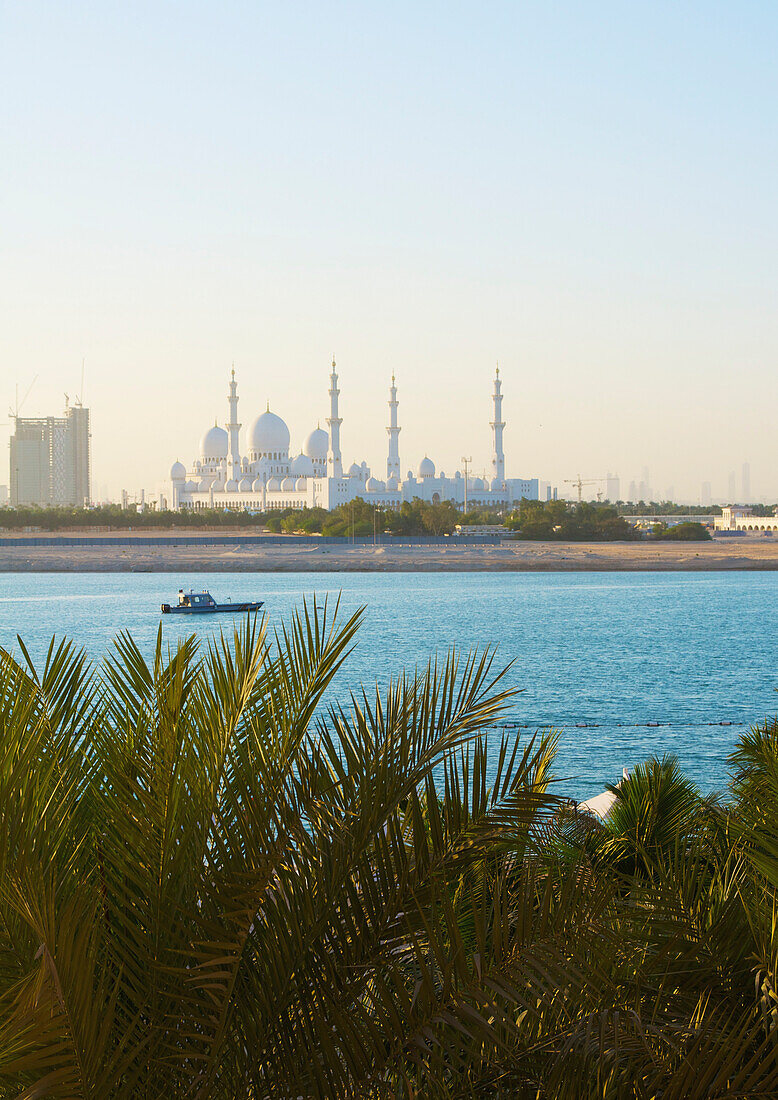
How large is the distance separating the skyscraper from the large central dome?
60.7 metres

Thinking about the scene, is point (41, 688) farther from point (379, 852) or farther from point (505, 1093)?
point (505, 1093)

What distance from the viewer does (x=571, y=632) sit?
39.2 m

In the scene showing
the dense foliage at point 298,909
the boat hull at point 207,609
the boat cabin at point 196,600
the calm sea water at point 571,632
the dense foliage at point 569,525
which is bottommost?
the calm sea water at point 571,632

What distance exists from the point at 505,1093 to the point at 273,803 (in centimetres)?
89

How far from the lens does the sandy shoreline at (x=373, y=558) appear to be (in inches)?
2547

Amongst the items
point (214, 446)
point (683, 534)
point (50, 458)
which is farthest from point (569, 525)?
point (50, 458)

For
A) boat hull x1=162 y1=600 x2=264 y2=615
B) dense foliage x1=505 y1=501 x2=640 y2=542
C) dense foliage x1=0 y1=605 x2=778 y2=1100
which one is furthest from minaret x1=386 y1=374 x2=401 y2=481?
dense foliage x1=0 y1=605 x2=778 y2=1100

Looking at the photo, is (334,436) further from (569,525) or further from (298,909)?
(298,909)

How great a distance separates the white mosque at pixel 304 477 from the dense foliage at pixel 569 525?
13.7 metres

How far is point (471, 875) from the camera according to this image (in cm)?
377

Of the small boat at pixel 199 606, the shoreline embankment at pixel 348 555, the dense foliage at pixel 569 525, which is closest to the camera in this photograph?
the small boat at pixel 199 606

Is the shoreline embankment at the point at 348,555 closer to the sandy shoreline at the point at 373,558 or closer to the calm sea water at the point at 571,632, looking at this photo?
the sandy shoreline at the point at 373,558

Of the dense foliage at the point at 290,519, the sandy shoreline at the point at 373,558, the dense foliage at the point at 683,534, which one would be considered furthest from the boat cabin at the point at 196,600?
the dense foliage at the point at 683,534

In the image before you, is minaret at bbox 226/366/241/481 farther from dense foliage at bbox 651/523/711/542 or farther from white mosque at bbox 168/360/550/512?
dense foliage at bbox 651/523/711/542
